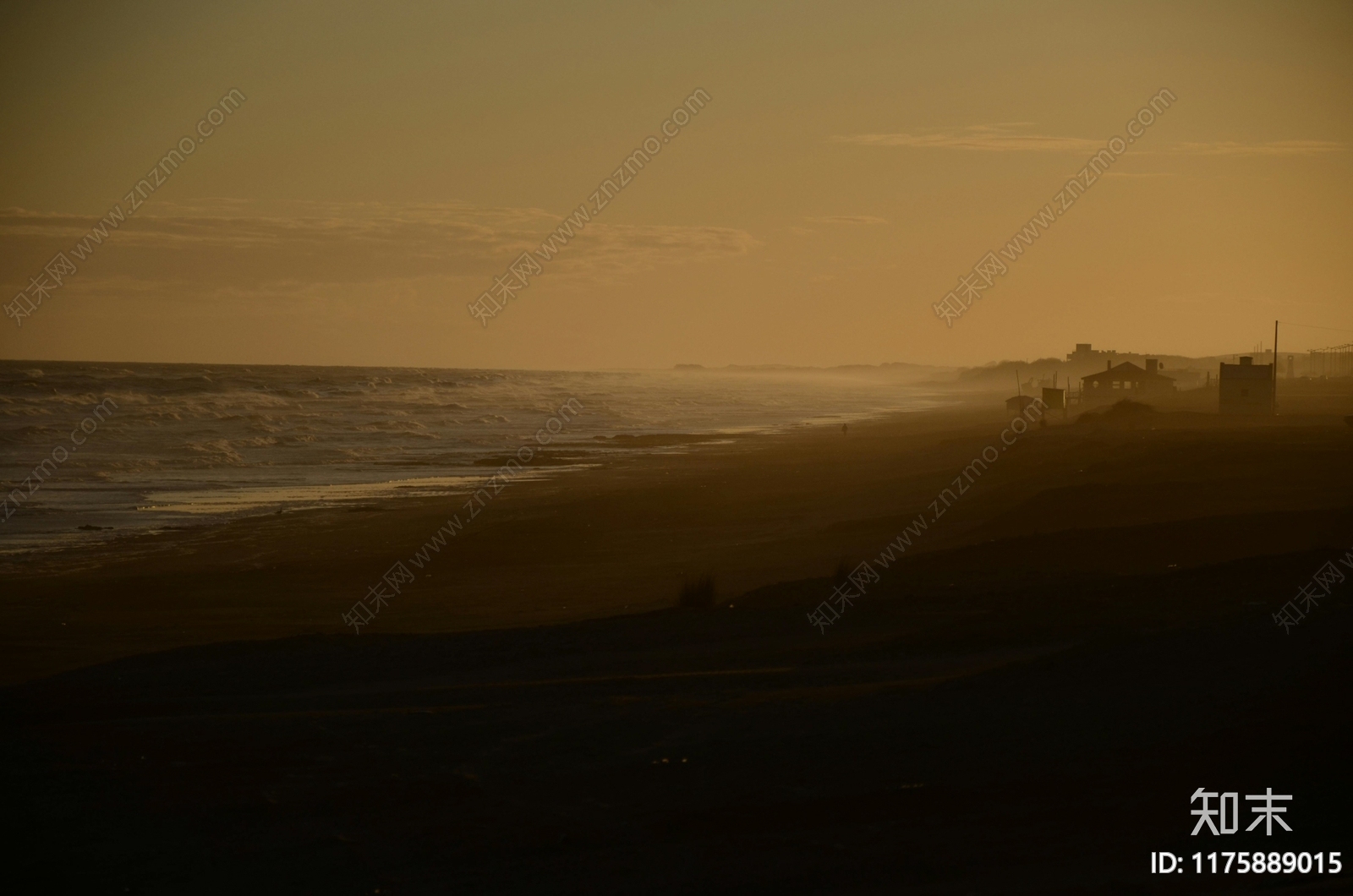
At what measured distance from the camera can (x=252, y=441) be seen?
1774 inches

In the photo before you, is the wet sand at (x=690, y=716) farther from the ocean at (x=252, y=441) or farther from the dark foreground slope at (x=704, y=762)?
the ocean at (x=252, y=441)

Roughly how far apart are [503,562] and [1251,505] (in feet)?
45.0

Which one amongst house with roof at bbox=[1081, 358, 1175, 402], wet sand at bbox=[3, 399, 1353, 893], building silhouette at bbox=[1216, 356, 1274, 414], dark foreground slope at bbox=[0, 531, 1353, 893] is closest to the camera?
dark foreground slope at bbox=[0, 531, 1353, 893]

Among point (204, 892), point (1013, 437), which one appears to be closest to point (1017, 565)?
point (204, 892)

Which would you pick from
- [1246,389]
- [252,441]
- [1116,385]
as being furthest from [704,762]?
[1116,385]

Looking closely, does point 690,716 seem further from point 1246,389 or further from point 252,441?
point 1246,389

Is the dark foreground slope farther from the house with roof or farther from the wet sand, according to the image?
the house with roof

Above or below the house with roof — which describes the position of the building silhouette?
below

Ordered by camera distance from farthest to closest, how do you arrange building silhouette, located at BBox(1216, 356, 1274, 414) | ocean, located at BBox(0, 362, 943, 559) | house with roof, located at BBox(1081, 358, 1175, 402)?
house with roof, located at BBox(1081, 358, 1175, 402), building silhouette, located at BBox(1216, 356, 1274, 414), ocean, located at BBox(0, 362, 943, 559)

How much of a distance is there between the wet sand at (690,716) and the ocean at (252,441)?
27.7ft

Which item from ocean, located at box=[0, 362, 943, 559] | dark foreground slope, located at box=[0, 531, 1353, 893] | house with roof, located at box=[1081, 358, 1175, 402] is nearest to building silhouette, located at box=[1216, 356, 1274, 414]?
house with roof, located at box=[1081, 358, 1175, 402]

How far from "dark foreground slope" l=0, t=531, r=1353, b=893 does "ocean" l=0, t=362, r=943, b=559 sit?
13378mm

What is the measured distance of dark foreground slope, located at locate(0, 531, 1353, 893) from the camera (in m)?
6.69

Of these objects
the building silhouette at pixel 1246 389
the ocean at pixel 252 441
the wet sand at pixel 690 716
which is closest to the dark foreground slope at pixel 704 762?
the wet sand at pixel 690 716
